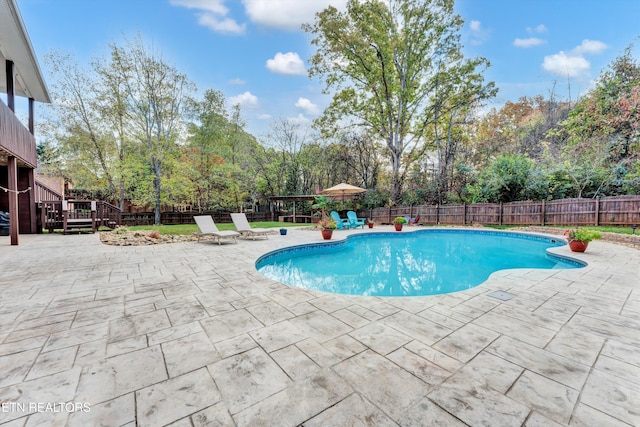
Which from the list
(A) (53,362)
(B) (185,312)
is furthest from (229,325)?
(A) (53,362)

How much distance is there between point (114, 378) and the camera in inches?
62.7

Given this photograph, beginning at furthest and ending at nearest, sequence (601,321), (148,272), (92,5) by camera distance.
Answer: (92,5)
(148,272)
(601,321)

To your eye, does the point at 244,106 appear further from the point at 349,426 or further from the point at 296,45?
the point at 349,426

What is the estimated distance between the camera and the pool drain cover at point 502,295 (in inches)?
119

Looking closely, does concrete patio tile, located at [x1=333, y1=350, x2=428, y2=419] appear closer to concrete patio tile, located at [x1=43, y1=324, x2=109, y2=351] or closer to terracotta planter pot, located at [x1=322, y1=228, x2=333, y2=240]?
concrete patio tile, located at [x1=43, y1=324, x2=109, y2=351]

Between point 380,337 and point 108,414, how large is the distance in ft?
5.79

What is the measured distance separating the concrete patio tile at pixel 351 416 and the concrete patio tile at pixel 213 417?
395mm

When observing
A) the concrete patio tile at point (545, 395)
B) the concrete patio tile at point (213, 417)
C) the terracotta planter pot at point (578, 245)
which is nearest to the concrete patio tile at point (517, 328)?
the concrete patio tile at point (545, 395)

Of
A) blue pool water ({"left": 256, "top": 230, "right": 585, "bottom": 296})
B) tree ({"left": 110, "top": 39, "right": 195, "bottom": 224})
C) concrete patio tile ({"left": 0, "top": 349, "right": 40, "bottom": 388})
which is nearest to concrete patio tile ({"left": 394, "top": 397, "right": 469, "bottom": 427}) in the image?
concrete patio tile ({"left": 0, "top": 349, "right": 40, "bottom": 388})

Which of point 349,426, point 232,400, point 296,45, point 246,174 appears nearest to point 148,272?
point 232,400

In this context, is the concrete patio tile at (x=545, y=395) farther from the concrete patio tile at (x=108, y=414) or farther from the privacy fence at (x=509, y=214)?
the privacy fence at (x=509, y=214)

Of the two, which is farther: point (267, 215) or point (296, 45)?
point (267, 215)

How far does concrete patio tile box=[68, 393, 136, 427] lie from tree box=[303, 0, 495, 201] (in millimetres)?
16093

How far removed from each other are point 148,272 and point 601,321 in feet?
18.9
